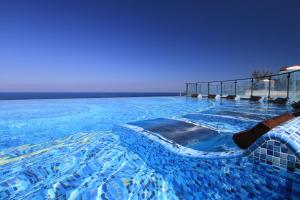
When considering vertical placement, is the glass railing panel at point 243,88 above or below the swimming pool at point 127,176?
above

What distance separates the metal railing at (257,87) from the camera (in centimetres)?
751

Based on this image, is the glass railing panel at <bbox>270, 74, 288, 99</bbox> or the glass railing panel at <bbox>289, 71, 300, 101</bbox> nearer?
the glass railing panel at <bbox>289, 71, 300, 101</bbox>

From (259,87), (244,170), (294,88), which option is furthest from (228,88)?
(244,170)

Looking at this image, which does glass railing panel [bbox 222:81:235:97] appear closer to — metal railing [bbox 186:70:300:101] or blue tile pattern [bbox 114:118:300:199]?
metal railing [bbox 186:70:300:101]

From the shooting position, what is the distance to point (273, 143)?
1.33 metres

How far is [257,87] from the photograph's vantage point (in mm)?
11070

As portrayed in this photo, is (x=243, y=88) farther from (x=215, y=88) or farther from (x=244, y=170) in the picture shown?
(x=244, y=170)

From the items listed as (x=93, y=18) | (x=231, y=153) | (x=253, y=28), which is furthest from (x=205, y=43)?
(x=231, y=153)

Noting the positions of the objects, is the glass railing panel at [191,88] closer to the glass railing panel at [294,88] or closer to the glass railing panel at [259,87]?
the glass railing panel at [259,87]

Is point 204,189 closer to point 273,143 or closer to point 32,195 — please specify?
point 273,143

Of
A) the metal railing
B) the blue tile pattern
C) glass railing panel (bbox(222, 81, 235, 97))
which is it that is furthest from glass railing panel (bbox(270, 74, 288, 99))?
the blue tile pattern

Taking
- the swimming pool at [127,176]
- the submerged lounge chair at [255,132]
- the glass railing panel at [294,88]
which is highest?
the glass railing panel at [294,88]

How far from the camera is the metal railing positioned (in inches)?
296

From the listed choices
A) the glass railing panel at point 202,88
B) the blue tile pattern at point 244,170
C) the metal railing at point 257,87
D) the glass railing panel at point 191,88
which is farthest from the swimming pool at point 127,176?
the glass railing panel at point 191,88
